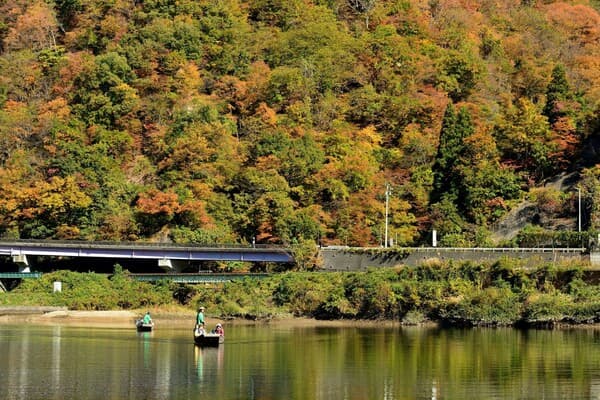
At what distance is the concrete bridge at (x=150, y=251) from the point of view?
10425 cm

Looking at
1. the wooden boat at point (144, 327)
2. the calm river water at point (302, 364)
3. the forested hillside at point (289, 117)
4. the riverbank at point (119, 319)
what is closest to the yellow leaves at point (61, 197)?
the forested hillside at point (289, 117)

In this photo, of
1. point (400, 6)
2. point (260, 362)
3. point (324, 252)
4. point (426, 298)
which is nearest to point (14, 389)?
point (260, 362)

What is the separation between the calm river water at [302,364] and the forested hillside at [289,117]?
2468 cm

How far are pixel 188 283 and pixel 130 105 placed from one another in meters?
30.0

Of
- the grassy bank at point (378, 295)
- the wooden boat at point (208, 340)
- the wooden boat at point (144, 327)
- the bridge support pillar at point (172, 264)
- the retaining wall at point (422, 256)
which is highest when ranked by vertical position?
the retaining wall at point (422, 256)

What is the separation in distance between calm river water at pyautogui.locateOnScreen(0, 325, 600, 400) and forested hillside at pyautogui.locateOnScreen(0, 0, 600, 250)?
24.7 meters

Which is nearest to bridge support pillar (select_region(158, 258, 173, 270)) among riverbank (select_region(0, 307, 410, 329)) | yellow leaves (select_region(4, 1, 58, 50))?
riverbank (select_region(0, 307, 410, 329))

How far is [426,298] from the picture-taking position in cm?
9069

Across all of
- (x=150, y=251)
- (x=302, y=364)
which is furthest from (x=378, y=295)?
(x=302, y=364)

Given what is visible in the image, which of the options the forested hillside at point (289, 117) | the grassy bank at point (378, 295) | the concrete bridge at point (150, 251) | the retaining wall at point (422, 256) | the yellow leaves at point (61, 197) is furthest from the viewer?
the yellow leaves at point (61, 197)

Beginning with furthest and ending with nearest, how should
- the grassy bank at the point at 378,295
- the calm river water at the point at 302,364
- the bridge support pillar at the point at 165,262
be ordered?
the bridge support pillar at the point at 165,262
the grassy bank at the point at 378,295
the calm river water at the point at 302,364

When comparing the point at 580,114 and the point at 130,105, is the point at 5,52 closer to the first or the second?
the point at 130,105

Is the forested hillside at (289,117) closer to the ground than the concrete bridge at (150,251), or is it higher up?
higher up

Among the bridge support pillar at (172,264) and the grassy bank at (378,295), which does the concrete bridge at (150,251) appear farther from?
the grassy bank at (378,295)
